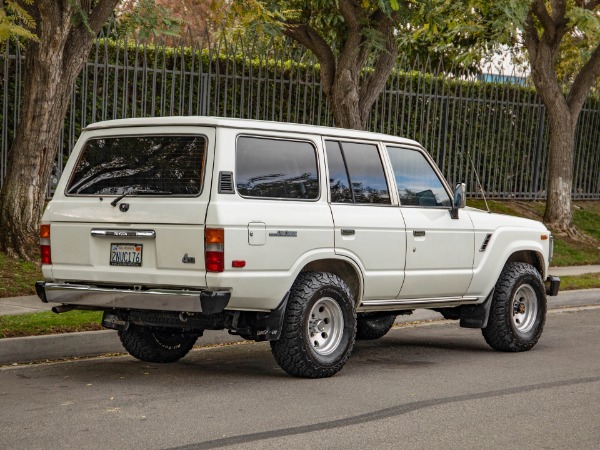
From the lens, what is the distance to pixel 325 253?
334 inches

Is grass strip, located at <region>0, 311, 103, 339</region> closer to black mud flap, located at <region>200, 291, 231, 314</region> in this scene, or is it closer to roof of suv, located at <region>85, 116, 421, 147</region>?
roof of suv, located at <region>85, 116, 421, 147</region>

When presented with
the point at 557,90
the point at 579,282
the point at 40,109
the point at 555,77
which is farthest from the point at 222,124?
the point at 555,77

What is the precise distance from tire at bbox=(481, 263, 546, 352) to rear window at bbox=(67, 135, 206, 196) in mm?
3595

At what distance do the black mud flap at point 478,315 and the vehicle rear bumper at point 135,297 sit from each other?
3304 millimetres

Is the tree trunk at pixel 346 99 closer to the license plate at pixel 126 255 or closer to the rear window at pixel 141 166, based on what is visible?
the rear window at pixel 141 166

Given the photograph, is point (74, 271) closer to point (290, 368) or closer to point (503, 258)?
point (290, 368)

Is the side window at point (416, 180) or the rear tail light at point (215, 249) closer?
the rear tail light at point (215, 249)

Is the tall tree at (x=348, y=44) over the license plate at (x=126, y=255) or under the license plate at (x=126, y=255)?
over

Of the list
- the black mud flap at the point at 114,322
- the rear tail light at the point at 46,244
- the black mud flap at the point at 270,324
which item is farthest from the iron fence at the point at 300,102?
the rear tail light at the point at 46,244

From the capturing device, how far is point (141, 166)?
329 inches

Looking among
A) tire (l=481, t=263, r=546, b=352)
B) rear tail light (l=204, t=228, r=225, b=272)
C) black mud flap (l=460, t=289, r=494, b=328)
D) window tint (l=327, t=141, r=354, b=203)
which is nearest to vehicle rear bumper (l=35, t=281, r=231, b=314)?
rear tail light (l=204, t=228, r=225, b=272)

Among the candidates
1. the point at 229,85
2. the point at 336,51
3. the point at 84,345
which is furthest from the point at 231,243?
the point at 336,51

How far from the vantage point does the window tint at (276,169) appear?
8125 millimetres

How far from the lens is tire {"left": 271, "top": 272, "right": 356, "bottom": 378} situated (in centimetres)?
823
